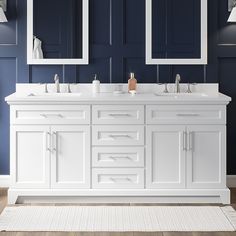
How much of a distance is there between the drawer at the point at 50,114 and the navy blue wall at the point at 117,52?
2.08 feet

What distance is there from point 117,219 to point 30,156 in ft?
2.96

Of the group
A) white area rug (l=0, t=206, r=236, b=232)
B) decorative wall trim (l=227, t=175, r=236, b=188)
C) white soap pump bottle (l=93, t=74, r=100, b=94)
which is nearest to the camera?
white area rug (l=0, t=206, r=236, b=232)

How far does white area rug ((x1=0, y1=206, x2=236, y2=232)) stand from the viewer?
4.15m

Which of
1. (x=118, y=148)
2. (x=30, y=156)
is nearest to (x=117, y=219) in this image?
(x=118, y=148)

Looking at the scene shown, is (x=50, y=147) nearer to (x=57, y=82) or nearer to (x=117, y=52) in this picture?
(x=57, y=82)

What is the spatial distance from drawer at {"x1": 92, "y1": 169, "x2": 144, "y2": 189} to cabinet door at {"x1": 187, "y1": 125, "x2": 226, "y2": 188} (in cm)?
39

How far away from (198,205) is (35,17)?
2.08 m

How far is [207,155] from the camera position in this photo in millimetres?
4789

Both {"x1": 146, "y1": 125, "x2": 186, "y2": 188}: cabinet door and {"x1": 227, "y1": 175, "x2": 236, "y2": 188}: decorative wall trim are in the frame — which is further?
{"x1": 227, "y1": 175, "x2": 236, "y2": 188}: decorative wall trim

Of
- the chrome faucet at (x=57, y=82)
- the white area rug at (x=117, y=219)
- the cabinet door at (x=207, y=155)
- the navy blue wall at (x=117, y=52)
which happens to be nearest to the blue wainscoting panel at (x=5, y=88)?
the navy blue wall at (x=117, y=52)

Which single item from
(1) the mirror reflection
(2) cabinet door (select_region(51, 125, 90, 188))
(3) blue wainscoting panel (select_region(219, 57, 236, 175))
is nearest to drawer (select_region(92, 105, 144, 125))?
(2) cabinet door (select_region(51, 125, 90, 188))

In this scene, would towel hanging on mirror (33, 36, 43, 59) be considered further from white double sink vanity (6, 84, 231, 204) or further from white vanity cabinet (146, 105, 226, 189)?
white vanity cabinet (146, 105, 226, 189)

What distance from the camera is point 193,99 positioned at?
15.6ft

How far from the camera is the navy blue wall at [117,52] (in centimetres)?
529
